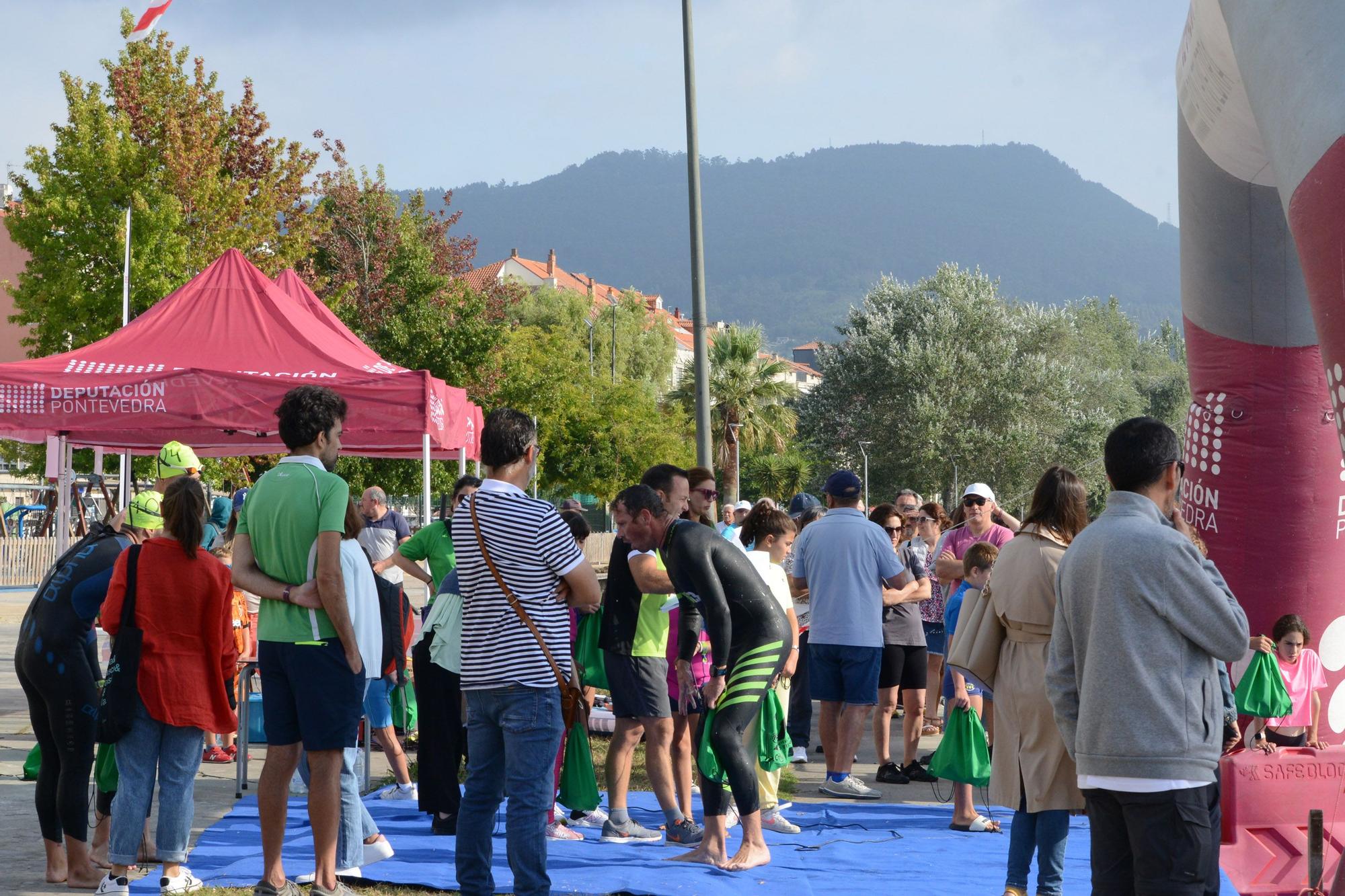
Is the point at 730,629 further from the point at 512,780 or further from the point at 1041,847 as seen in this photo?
the point at 1041,847

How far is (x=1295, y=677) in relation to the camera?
275 inches

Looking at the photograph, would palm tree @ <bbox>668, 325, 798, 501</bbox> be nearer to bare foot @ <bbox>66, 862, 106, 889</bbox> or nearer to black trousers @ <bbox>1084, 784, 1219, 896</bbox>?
bare foot @ <bbox>66, 862, 106, 889</bbox>

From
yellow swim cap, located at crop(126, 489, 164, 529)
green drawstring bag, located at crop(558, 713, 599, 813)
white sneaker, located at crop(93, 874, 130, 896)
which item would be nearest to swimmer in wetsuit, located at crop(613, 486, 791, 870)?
green drawstring bag, located at crop(558, 713, 599, 813)

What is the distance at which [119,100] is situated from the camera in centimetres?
2231

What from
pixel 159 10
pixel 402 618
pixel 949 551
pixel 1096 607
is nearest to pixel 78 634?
pixel 402 618

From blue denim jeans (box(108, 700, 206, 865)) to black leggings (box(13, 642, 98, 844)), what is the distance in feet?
0.95

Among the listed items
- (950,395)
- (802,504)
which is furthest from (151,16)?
(950,395)

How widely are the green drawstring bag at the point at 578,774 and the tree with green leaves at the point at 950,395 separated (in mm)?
37839

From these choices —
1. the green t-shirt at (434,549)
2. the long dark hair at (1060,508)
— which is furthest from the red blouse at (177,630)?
the long dark hair at (1060,508)

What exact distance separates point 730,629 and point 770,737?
3.01 ft

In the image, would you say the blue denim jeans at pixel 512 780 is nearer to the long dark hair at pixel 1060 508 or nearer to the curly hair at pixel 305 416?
the curly hair at pixel 305 416

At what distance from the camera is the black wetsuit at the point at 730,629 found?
18.6 feet

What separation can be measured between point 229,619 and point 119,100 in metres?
19.8

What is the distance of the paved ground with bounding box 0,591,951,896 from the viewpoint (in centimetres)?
586
